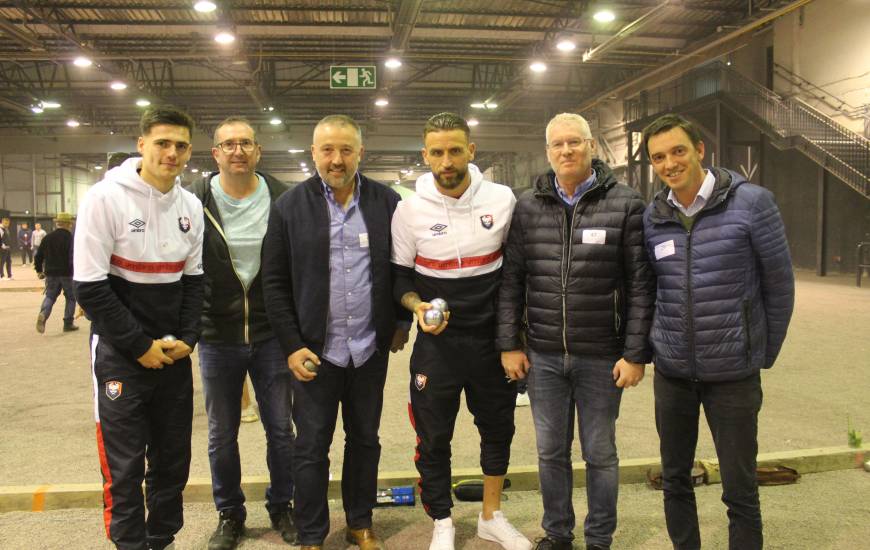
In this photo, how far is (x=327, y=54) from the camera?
16609 mm

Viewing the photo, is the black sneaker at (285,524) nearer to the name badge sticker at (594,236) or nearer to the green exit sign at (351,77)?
the name badge sticker at (594,236)

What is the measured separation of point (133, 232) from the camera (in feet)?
9.48

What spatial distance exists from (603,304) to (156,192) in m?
2.21

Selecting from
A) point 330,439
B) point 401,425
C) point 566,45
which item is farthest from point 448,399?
point 566,45

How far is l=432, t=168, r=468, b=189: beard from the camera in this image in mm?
3221

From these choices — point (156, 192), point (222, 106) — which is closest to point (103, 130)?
point (222, 106)

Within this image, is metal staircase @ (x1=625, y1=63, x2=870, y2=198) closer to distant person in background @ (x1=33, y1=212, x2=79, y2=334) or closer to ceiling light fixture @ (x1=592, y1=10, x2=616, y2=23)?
ceiling light fixture @ (x1=592, y1=10, x2=616, y2=23)

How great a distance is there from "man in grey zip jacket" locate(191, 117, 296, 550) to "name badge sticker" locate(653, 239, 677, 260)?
205 cm

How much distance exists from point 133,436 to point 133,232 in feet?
3.07

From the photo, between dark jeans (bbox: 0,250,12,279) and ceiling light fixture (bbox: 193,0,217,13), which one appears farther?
dark jeans (bbox: 0,250,12,279)

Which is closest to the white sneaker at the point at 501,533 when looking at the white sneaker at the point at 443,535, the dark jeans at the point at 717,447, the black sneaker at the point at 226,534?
the white sneaker at the point at 443,535

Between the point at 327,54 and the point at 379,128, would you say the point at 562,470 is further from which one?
the point at 379,128

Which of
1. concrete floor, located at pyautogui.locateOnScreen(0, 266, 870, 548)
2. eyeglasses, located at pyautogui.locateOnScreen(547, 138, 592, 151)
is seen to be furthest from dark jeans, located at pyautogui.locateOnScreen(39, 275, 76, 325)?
eyeglasses, located at pyautogui.locateOnScreen(547, 138, 592, 151)

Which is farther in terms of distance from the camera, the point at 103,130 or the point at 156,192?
the point at 103,130
